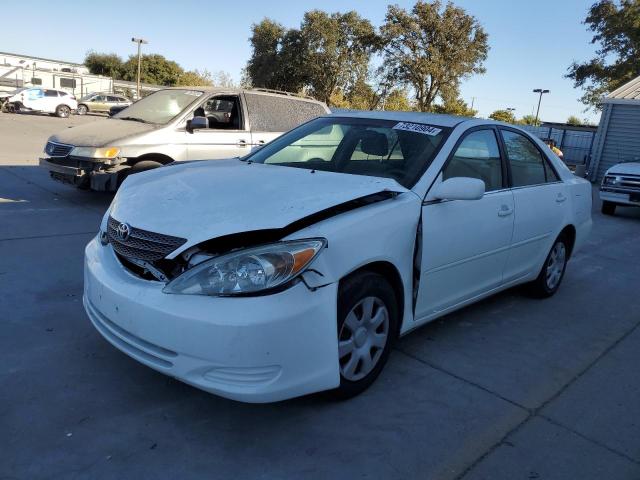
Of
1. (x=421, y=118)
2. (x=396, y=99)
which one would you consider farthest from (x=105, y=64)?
(x=421, y=118)

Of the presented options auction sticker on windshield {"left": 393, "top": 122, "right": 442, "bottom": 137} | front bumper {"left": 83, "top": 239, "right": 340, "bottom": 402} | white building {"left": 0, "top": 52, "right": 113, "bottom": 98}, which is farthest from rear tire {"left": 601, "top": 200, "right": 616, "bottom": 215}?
white building {"left": 0, "top": 52, "right": 113, "bottom": 98}

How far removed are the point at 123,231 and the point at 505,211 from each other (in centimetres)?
265

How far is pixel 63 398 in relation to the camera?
2756 millimetres

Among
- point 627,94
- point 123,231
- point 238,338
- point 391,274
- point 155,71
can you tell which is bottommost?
point 238,338

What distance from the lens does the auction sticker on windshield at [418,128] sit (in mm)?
3707

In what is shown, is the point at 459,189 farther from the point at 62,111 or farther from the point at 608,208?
the point at 62,111

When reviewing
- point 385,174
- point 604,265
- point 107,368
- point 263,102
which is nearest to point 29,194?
point 263,102

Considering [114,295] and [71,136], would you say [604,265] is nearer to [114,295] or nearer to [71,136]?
[114,295]

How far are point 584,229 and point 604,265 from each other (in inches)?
63.6

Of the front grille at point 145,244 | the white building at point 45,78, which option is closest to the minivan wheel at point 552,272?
the front grille at point 145,244

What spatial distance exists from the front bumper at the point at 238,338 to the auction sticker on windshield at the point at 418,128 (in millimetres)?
1644

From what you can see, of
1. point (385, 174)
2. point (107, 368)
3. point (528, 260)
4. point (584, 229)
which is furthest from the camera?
point (584, 229)

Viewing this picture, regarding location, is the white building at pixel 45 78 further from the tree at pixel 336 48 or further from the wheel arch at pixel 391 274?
the wheel arch at pixel 391 274

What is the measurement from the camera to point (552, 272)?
16.4 ft
